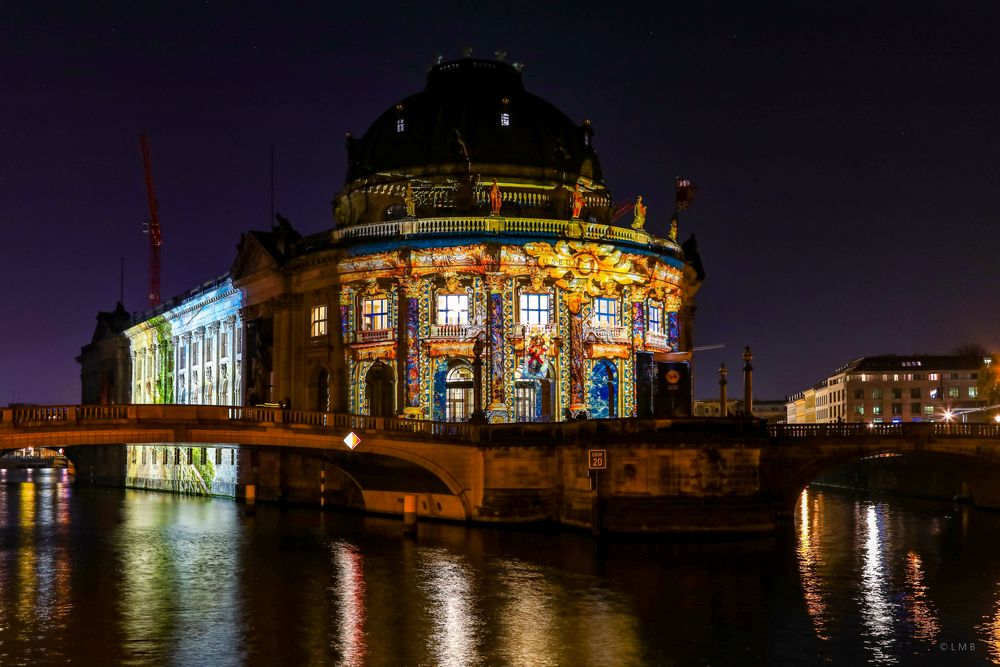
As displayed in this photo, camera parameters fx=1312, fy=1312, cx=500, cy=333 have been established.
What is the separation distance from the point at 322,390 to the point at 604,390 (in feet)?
60.9

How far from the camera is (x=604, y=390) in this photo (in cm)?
8044

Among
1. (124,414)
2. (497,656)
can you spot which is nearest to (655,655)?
(497,656)

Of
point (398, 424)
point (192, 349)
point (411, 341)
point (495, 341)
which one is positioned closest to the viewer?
point (398, 424)

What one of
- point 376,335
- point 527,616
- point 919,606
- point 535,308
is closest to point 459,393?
point 376,335

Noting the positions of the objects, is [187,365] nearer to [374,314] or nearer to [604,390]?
[374,314]

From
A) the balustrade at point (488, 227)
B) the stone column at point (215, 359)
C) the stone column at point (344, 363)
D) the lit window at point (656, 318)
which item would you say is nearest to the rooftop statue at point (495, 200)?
the balustrade at point (488, 227)

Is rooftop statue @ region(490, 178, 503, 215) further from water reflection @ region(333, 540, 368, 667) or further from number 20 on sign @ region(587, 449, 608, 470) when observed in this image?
water reflection @ region(333, 540, 368, 667)

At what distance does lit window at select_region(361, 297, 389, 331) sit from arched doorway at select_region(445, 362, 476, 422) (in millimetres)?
5121

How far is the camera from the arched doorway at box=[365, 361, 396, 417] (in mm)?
80688

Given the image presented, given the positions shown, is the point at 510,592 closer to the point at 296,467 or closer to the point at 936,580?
the point at 936,580

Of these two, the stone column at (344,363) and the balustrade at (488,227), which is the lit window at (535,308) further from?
the stone column at (344,363)

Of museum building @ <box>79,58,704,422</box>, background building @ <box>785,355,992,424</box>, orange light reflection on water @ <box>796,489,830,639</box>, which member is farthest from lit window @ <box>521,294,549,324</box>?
background building @ <box>785,355,992,424</box>

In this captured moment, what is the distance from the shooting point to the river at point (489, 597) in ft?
114

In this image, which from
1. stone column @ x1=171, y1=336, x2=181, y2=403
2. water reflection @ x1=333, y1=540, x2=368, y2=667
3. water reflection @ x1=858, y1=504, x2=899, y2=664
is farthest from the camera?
stone column @ x1=171, y1=336, x2=181, y2=403
